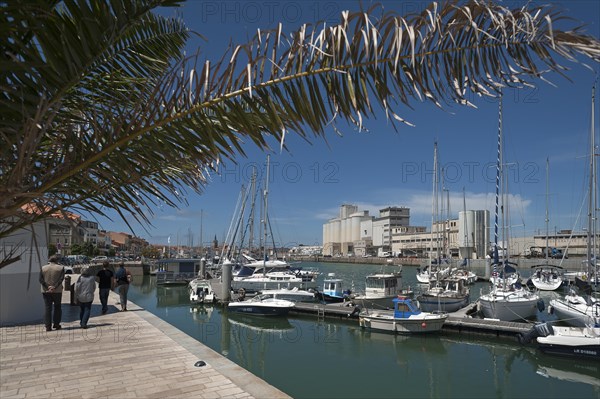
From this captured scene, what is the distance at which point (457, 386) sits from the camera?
13.8 meters

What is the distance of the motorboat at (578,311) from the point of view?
18.3 metres

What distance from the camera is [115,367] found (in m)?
6.92

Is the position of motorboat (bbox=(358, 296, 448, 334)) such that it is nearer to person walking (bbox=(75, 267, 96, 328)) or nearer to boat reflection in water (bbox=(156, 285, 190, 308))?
person walking (bbox=(75, 267, 96, 328))

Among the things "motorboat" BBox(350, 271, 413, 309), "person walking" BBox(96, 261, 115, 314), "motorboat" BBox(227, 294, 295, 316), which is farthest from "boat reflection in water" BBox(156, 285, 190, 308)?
"person walking" BBox(96, 261, 115, 314)

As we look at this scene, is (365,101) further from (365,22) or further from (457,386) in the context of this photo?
(457,386)

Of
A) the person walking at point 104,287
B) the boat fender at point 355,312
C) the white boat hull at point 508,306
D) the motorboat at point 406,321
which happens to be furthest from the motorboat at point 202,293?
the white boat hull at point 508,306

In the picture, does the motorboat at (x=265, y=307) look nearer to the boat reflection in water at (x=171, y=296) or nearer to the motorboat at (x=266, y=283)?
the boat reflection in water at (x=171, y=296)

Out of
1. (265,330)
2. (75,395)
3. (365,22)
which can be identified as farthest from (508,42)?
(265,330)

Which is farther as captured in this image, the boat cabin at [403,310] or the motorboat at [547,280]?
the motorboat at [547,280]

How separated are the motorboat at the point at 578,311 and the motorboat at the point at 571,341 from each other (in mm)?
668

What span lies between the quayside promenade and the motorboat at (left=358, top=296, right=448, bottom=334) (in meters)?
13.6

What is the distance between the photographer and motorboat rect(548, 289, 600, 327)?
1827cm

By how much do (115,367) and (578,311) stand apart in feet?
71.7

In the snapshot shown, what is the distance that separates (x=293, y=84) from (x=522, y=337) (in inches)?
802
